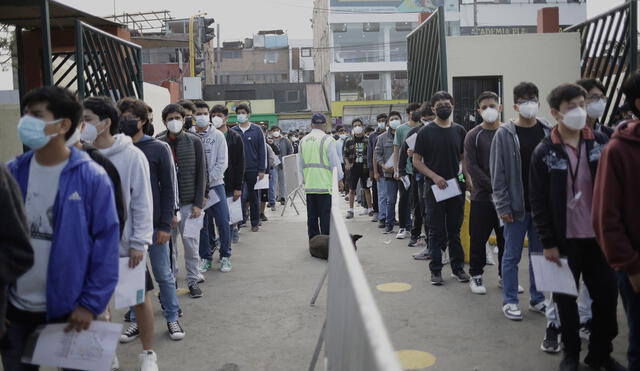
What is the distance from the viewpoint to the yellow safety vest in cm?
920

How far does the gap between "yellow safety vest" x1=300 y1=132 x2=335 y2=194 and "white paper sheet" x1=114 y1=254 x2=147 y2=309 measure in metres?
5.07

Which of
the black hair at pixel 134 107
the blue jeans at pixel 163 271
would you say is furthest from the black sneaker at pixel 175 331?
the black hair at pixel 134 107

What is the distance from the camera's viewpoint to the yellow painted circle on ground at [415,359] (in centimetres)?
471

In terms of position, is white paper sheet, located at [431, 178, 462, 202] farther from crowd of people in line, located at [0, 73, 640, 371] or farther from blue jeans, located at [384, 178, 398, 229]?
blue jeans, located at [384, 178, 398, 229]

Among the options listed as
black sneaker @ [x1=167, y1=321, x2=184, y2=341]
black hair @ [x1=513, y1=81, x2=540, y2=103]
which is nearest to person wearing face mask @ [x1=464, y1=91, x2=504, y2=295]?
black hair @ [x1=513, y1=81, x2=540, y2=103]

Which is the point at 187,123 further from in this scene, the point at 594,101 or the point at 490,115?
the point at 594,101

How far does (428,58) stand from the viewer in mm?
11609

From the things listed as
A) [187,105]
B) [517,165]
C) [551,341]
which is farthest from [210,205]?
[551,341]

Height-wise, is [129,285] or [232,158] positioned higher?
[232,158]

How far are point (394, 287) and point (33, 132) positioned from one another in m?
4.95

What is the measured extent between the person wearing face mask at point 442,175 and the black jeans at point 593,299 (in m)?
2.84

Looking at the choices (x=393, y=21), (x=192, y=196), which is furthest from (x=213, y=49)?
(x=192, y=196)

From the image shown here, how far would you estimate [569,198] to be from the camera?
425 cm

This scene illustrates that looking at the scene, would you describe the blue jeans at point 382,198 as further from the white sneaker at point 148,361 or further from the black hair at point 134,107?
the white sneaker at point 148,361
